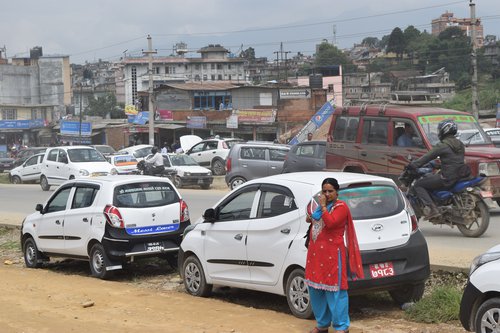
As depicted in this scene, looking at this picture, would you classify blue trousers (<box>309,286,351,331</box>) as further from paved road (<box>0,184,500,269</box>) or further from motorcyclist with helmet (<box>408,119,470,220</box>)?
motorcyclist with helmet (<box>408,119,470,220</box>)

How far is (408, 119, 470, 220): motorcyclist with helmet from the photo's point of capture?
12273 millimetres

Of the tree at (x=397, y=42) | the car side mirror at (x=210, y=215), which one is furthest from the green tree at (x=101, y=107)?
the car side mirror at (x=210, y=215)

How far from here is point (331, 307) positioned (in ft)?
23.0

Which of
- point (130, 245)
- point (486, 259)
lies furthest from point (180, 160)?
point (486, 259)

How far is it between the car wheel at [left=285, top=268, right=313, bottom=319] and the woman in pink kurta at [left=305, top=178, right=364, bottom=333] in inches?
28.8

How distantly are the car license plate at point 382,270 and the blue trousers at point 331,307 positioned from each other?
0.77 metres

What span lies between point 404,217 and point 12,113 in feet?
304

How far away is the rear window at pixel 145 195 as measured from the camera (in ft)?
38.5

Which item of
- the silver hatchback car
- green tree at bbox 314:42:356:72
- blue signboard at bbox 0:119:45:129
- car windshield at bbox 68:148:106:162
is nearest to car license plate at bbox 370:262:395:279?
the silver hatchback car

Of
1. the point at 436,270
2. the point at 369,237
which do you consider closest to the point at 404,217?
the point at 369,237

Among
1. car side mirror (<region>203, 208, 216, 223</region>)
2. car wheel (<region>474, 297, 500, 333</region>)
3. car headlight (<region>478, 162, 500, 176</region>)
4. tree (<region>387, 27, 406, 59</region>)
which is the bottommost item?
car wheel (<region>474, 297, 500, 333</region>)

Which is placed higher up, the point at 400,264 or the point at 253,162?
the point at 253,162

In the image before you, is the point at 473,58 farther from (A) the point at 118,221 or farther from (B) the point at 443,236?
(A) the point at 118,221

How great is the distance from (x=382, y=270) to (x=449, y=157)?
4970mm
